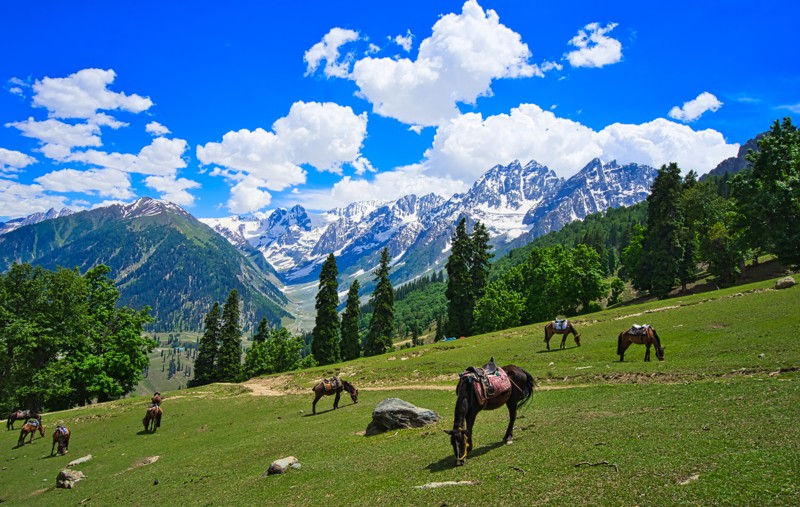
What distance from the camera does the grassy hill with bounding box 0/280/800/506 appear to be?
9727mm

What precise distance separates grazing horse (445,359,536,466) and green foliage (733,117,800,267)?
49.0m

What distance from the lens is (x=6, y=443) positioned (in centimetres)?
3538

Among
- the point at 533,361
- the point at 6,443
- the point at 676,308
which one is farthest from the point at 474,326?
the point at 6,443

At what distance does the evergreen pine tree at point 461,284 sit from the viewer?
7725cm

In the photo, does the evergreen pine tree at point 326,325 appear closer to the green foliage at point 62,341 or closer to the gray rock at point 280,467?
the green foliage at point 62,341

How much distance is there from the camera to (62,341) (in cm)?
4978

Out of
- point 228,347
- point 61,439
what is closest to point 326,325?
point 228,347

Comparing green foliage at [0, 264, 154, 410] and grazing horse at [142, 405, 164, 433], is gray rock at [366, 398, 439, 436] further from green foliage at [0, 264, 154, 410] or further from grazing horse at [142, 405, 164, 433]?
green foliage at [0, 264, 154, 410]

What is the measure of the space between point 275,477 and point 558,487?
10930 mm

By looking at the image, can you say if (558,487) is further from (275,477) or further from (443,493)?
(275,477)

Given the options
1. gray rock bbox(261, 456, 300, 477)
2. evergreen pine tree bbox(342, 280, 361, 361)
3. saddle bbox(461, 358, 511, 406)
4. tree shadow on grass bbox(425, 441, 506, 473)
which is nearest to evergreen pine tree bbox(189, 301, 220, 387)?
evergreen pine tree bbox(342, 280, 361, 361)

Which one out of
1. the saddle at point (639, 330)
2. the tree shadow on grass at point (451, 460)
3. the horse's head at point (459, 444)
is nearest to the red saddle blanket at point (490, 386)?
the horse's head at point (459, 444)

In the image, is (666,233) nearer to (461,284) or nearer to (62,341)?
(461,284)

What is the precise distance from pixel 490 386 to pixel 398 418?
8.42 metres
